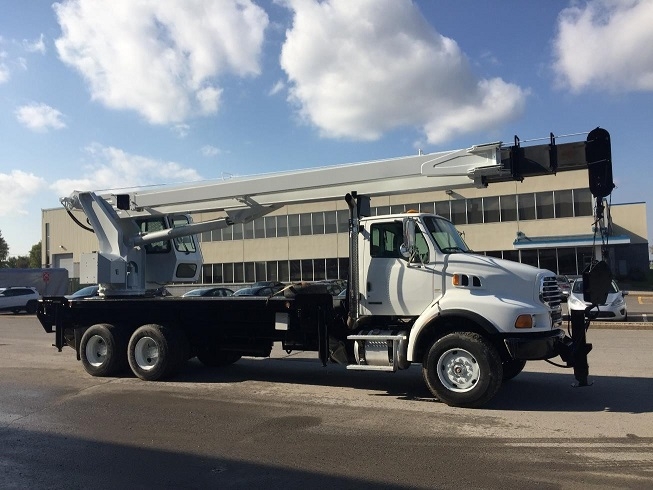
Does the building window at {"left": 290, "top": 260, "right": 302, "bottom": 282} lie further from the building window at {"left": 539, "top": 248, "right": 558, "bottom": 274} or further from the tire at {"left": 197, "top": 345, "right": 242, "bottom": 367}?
the tire at {"left": 197, "top": 345, "right": 242, "bottom": 367}

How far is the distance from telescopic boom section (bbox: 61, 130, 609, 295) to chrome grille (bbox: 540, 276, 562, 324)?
1586 mm

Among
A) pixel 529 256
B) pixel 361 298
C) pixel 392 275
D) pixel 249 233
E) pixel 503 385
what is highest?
pixel 249 233

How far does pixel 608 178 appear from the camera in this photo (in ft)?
25.4

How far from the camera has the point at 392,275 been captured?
8594mm

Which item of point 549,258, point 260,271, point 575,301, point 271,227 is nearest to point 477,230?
point 549,258

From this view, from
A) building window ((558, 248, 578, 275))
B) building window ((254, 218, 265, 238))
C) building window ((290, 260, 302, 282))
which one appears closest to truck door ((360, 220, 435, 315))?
building window ((558, 248, 578, 275))

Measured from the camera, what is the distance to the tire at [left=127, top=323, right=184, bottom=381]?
9.87m

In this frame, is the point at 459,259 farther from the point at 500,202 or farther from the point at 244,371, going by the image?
the point at 500,202

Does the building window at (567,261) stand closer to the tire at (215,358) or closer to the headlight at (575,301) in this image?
the headlight at (575,301)

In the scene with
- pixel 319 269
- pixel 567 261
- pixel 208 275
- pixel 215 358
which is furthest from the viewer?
pixel 208 275

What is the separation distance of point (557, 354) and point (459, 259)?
6.20 feet

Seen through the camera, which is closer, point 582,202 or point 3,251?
point 582,202

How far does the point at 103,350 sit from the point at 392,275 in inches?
232

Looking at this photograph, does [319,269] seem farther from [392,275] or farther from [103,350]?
[392,275]
